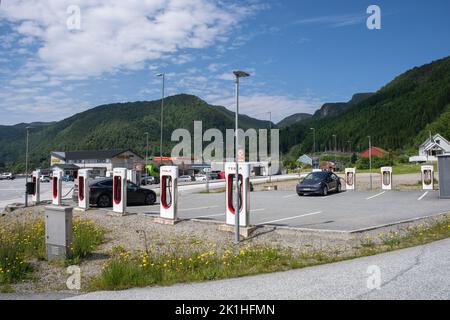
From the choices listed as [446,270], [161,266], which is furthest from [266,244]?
[446,270]

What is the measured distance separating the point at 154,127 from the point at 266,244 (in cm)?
18155

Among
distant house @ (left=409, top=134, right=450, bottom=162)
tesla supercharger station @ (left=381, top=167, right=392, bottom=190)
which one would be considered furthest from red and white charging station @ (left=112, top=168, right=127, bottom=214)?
distant house @ (left=409, top=134, right=450, bottom=162)

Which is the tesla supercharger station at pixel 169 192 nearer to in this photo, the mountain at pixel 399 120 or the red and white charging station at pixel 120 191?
the red and white charging station at pixel 120 191

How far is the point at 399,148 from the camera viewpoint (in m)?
154

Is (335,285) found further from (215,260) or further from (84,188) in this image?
(84,188)

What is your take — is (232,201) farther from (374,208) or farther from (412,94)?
(412,94)

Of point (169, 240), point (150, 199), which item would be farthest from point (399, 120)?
point (169, 240)

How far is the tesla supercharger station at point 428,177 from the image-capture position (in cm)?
2558

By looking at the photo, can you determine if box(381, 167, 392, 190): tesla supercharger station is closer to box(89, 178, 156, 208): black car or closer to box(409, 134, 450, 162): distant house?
box(89, 178, 156, 208): black car

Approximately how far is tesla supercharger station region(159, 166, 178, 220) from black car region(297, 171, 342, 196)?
39.0 feet

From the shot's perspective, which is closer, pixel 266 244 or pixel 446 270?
pixel 446 270

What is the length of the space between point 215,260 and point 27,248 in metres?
4.91

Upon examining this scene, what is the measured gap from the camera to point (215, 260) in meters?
8.18
